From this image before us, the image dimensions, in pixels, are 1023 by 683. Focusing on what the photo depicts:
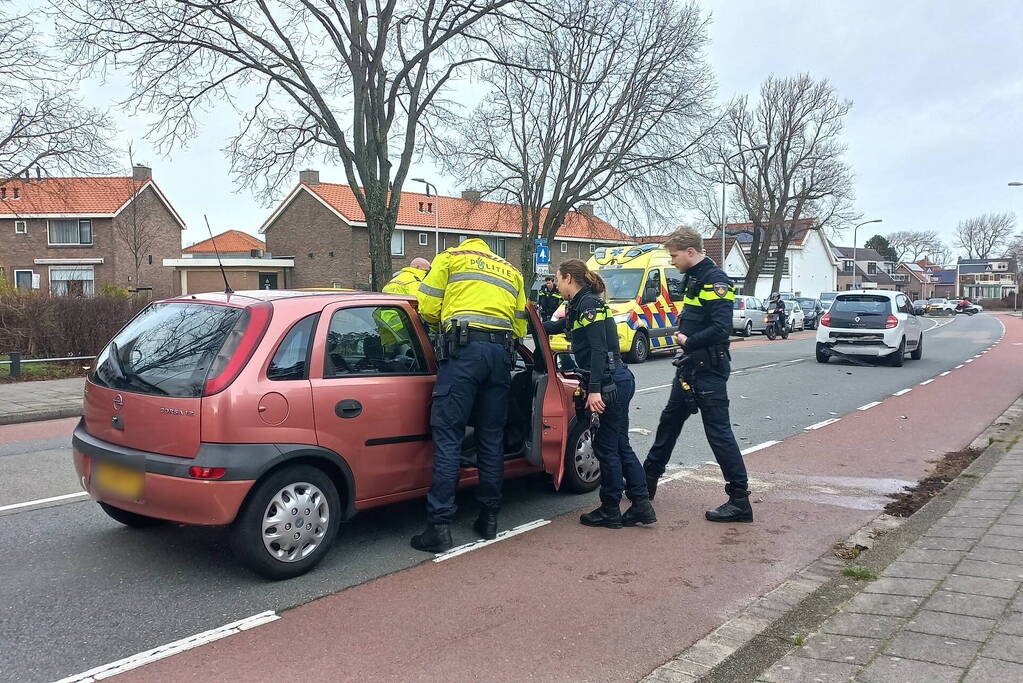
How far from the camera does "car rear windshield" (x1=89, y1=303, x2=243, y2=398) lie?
417 cm

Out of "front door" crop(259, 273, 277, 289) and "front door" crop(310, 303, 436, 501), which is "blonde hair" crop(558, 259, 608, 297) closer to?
"front door" crop(310, 303, 436, 501)

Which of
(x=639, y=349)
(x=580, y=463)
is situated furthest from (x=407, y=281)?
(x=639, y=349)

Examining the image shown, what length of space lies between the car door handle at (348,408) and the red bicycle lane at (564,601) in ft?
3.01

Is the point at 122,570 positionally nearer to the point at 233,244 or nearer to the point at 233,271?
the point at 233,271

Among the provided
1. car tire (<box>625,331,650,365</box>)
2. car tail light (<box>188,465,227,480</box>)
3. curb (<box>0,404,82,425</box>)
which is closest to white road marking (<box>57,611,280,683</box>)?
car tail light (<box>188,465,227,480</box>)

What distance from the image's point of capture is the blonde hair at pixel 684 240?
5.51 metres

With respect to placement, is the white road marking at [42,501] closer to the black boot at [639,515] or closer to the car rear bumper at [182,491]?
the car rear bumper at [182,491]

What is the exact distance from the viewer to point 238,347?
4.17 meters

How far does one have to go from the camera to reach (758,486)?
6582 millimetres

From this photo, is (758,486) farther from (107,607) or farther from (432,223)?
(432,223)

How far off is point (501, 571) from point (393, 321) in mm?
1624

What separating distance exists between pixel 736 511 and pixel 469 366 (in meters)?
2.19

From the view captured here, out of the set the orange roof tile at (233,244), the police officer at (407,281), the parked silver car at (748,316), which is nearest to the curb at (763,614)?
the police officer at (407,281)

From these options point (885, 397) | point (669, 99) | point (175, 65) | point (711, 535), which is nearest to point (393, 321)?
point (711, 535)
